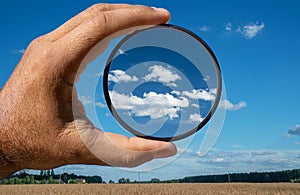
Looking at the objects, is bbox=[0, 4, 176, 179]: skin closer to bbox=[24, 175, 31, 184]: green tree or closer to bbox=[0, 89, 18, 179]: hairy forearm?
bbox=[0, 89, 18, 179]: hairy forearm

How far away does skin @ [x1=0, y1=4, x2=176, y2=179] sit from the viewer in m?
2.46

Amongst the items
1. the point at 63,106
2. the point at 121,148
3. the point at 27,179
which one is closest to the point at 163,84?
the point at 121,148

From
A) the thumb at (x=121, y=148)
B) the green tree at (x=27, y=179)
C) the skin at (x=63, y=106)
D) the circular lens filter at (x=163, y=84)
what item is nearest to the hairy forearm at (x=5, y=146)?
the skin at (x=63, y=106)

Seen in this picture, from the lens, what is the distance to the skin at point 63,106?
2.46 metres

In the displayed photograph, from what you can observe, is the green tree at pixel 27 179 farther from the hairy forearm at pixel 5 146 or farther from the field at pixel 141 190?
the hairy forearm at pixel 5 146

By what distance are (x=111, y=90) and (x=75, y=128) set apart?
488 millimetres

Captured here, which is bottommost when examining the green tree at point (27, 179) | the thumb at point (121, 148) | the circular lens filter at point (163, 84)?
the thumb at point (121, 148)

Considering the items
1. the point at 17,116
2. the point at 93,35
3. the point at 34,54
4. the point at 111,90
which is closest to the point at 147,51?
the point at 111,90

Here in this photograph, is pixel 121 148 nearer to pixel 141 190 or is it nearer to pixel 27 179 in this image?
pixel 141 190

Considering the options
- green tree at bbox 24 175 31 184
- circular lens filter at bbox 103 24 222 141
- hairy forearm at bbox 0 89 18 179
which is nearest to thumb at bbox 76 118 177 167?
circular lens filter at bbox 103 24 222 141

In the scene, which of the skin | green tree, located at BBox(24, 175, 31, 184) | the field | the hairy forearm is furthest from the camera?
green tree, located at BBox(24, 175, 31, 184)

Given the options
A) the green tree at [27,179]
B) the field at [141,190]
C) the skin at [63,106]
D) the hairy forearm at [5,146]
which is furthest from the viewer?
the green tree at [27,179]

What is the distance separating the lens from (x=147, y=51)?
2982 mm

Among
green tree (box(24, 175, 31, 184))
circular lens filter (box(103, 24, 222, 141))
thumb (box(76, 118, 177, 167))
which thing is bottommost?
thumb (box(76, 118, 177, 167))
